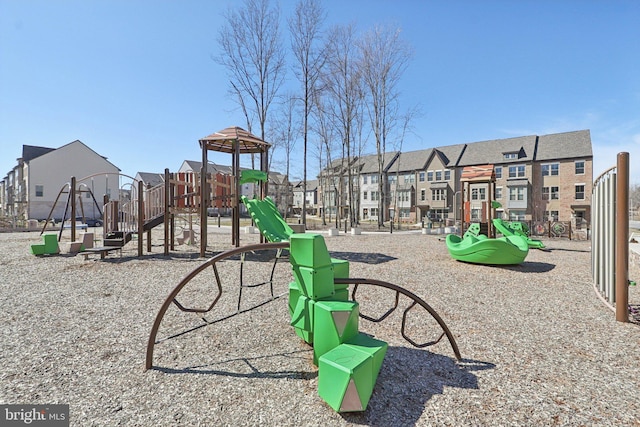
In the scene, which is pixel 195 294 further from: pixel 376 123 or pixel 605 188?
pixel 376 123

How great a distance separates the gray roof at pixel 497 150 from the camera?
37.5 m

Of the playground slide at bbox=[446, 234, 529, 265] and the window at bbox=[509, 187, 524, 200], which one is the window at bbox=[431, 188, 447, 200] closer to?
the window at bbox=[509, 187, 524, 200]

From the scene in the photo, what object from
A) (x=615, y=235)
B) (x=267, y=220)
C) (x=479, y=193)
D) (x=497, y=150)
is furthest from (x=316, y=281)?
(x=497, y=150)

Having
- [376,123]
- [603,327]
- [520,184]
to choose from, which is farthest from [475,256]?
[520,184]

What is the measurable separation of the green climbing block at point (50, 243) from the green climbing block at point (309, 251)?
1139 centimetres

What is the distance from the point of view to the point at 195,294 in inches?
225

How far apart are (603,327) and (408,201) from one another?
42.4 metres

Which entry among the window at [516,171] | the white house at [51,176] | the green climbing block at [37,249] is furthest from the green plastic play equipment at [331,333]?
the window at [516,171]

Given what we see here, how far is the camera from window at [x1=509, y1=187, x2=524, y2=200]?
37.0 metres

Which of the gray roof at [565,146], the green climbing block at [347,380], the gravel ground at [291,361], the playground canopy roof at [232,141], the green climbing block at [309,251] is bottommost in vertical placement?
the gravel ground at [291,361]

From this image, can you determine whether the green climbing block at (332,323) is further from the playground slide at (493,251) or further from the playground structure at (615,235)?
the playground slide at (493,251)

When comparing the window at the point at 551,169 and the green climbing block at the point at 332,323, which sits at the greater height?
the window at the point at 551,169

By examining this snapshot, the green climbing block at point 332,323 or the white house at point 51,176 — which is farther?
the white house at point 51,176

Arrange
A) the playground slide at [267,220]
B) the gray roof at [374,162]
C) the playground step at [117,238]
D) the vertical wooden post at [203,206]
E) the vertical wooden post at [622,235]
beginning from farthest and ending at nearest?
the gray roof at [374,162] < the playground step at [117,238] < the vertical wooden post at [203,206] < the playground slide at [267,220] < the vertical wooden post at [622,235]
